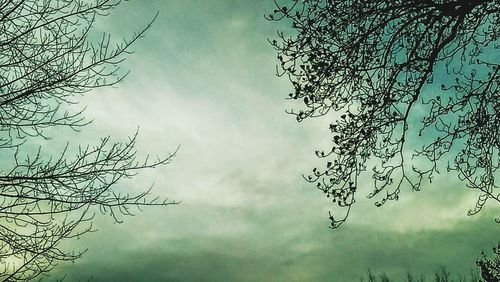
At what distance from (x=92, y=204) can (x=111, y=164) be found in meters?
0.49

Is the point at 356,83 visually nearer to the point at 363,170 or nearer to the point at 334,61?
the point at 334,61

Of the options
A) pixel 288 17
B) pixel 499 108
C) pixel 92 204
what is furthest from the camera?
pixel 499 108

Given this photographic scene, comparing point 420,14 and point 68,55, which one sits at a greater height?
point 420,14

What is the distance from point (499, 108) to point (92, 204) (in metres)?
6.07

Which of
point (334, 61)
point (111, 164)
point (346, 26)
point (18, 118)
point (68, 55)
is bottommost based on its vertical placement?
point (111, 164)

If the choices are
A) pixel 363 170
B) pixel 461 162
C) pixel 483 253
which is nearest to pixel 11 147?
pixel 363 170

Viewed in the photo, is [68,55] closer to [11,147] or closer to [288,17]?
[11,147]

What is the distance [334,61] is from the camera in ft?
24.8

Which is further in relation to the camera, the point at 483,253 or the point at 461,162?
the point at 483,253

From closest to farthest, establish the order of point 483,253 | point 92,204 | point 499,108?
1. point 92,204
2. point 499,108
3. point 483,253

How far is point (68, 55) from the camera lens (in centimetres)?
621

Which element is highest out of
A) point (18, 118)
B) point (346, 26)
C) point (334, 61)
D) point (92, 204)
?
point (346, 26)

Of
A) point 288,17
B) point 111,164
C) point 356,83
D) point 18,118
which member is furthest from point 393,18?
point 18,118

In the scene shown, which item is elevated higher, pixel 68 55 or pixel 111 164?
pixel 68 55
